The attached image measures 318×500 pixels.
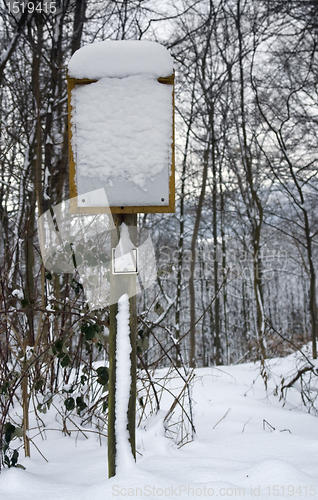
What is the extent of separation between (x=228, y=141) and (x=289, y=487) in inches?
288

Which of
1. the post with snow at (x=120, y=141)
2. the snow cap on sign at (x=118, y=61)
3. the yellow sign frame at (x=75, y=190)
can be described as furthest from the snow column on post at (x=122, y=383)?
the snow cap on sign at (x=118, y=61)

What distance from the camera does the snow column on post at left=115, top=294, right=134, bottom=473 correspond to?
1387 millimetres

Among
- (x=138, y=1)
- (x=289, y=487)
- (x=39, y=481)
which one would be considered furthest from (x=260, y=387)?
(x=138, y=1)

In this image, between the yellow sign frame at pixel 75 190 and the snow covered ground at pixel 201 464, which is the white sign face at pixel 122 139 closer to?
the yellow sign frame at pixel 75 190

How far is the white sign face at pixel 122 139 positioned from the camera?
4.49 feet

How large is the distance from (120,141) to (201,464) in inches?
58.1

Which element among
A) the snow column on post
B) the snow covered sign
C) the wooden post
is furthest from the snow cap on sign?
the snow column on post

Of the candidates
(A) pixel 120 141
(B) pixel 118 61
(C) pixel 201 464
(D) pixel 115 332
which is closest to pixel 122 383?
(D) pixel 115 332

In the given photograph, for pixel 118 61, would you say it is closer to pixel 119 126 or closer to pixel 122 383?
pixel 119 126

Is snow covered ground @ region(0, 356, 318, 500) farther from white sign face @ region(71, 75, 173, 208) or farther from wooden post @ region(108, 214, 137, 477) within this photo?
white sign face @ region(71, 75, 173, 208)

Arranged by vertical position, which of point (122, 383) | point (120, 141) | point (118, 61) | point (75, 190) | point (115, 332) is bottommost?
point (122, 383)

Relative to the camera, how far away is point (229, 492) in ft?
4.18

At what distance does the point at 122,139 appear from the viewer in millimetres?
1368

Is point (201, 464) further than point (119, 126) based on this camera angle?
Yes
